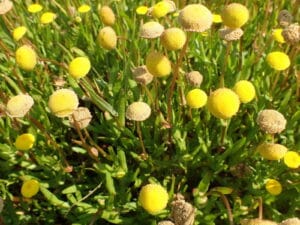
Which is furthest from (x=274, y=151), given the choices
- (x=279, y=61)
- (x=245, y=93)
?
(x=279, y=61)

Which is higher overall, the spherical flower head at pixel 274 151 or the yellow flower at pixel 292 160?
Answer: the spherical flower head at pixel 274 151

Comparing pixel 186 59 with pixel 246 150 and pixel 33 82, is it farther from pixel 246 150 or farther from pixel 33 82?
pixel 33 82

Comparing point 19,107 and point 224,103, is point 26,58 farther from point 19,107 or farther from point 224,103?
point 224,103

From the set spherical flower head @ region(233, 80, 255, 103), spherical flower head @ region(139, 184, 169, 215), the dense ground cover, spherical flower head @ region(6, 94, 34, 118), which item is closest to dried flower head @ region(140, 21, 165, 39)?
the dense ground cover

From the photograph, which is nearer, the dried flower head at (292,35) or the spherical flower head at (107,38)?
the dried flower head at (292,35)

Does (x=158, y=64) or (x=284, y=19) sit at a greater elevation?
(x=284, y=19)

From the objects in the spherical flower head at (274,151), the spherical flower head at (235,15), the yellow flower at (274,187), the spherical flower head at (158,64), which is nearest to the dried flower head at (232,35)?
the spherical flower head at (235,15)

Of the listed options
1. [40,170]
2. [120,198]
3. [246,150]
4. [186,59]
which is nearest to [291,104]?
[246,150]

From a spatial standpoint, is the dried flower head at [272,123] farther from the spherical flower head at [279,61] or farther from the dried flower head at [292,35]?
the dried flower head at [292,35]
